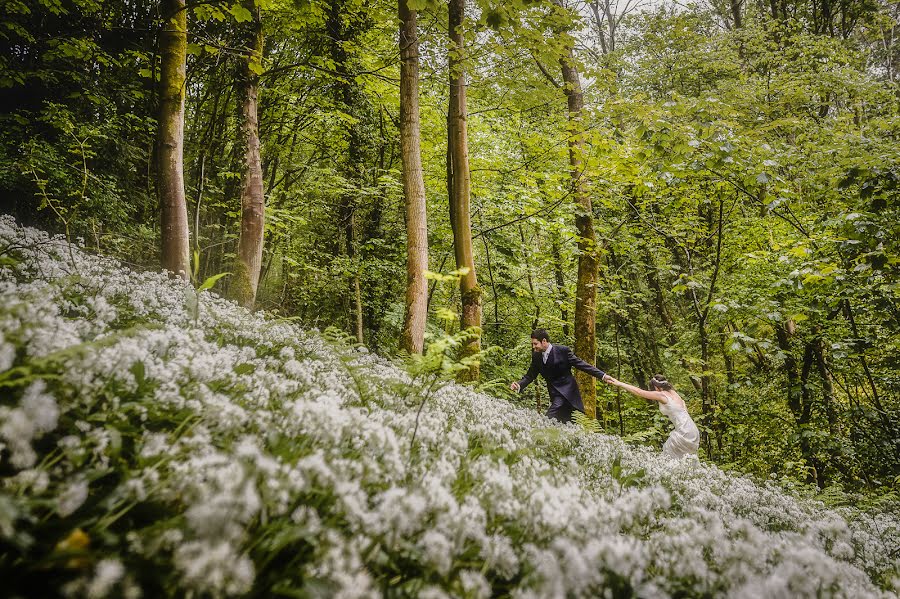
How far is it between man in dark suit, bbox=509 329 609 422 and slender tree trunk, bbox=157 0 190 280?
6.62 m

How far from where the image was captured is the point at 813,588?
2.08m

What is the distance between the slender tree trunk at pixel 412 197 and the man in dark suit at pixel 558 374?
2545mm

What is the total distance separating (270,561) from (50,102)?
12.6m

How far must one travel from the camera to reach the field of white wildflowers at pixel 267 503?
128 centimetres

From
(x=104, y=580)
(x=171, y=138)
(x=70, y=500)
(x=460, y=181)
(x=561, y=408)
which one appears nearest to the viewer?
(x=104, y=580)

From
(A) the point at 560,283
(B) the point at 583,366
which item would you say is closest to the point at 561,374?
(B) the point at 583,366

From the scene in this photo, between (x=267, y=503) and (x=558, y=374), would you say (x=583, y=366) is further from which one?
(x=267, y=503)

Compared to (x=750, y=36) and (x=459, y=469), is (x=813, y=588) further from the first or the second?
(x=750, y=36)

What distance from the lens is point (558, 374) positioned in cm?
896

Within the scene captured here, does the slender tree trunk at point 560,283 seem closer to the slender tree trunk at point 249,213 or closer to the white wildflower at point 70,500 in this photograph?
the slender tree trunk at point 249,213

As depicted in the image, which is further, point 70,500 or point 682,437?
point 682,437

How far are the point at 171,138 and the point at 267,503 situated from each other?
6678mm

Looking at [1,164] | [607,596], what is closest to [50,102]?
[1,164]

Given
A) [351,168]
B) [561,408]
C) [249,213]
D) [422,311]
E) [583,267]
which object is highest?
[351,168]
